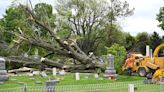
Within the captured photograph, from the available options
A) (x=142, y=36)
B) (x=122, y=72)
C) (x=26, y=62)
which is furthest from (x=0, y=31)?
(x=142, y=36)

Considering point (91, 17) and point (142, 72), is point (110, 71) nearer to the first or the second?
point (142, 72)

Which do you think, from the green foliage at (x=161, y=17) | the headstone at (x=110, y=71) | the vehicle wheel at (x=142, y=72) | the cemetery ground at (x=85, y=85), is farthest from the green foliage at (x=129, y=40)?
the cemetery ground at (x=85, y=85)

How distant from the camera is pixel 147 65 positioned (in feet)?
59.6

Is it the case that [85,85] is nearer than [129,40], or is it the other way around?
[85,85]

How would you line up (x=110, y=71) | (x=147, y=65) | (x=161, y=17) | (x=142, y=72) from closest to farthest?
(x=147, y=65) → (x=110, y=71) → (x=142, y=72) → (x=161, y=17)

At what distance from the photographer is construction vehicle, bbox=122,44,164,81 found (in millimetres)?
17356

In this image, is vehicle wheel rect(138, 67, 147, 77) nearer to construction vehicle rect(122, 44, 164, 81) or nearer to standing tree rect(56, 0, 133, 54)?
construction vehicle rect(122, 44, 164, 81)

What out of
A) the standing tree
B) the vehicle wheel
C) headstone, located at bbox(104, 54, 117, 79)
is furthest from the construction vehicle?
the standing tree

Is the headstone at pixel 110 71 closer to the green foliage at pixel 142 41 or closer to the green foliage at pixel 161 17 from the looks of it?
the green foliage at pixel 161 17

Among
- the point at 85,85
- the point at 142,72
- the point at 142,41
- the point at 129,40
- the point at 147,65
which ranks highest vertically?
the point at 129,40

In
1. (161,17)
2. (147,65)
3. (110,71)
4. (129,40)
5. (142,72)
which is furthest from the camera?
(129,40)

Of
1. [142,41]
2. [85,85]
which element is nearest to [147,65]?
[85,85]

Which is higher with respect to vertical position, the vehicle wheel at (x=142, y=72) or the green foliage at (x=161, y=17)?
the green foliage at (x=161, y=17)

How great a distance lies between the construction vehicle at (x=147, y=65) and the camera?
1736 centimetres
